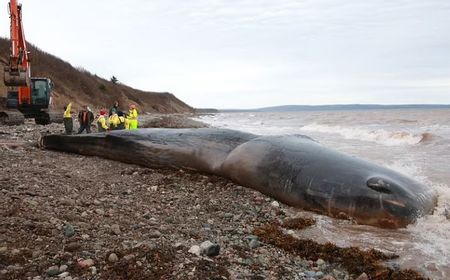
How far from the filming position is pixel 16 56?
1669 cm

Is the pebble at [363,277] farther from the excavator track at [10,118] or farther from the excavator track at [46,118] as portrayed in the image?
the excavator track at [46,118]

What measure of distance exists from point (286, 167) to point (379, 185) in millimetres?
1334

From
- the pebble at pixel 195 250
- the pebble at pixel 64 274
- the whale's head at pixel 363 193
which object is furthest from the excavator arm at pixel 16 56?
the pebble at pixel 64 274

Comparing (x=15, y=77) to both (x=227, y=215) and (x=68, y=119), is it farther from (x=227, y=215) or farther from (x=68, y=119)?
(x=227, y=215)

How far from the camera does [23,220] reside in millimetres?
4121

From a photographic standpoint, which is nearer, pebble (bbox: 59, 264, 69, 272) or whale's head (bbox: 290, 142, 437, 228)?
pebble (bbox: 59, 264, 69, 272)

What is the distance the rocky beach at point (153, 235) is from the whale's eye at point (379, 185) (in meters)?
0.86

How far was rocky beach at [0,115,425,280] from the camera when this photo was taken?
3510 mm

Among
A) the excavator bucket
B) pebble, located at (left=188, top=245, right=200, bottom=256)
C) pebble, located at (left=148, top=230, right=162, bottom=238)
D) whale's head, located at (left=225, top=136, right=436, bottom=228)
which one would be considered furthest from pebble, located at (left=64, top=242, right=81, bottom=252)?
the excavator bucket

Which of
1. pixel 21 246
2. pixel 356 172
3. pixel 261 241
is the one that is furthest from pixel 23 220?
pixel 356 172

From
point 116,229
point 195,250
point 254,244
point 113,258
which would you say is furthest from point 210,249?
point 116,229

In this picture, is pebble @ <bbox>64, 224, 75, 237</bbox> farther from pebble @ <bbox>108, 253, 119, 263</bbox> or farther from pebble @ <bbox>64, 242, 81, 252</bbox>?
pebble @ <bbox>108, 253, 119, 263</bbox>

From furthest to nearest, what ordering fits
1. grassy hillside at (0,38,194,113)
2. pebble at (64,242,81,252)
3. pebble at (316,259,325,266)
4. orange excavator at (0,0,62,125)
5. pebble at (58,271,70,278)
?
grassy hillside at (0,38,194,113)
orange excavator at (0,0,62,125)
pebble at (316,259,325,266)
pebble at (64,242,81,252)
pebble at (58,271,70,278)

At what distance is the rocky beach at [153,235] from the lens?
351cm
